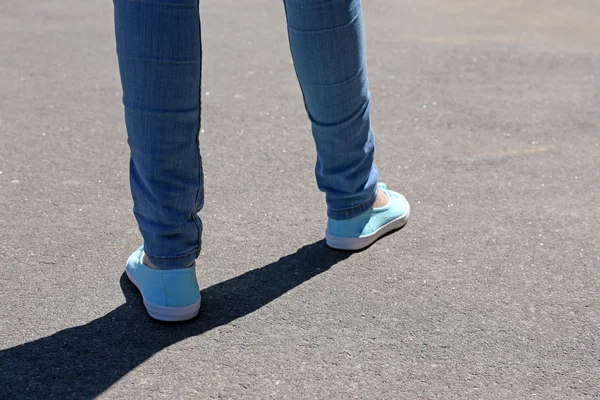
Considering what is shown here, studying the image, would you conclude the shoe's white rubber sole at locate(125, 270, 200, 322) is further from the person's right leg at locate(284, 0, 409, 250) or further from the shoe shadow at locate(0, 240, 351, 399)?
the person's right leg at locate(284, 0, 409, 250)

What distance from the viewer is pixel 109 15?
5.64 meters

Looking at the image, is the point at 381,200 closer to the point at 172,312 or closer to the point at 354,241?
the point at 354,241

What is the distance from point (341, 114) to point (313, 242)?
1.59 feet

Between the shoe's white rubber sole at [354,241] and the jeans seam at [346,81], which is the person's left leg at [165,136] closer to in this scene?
the jeans seam at [346,81]

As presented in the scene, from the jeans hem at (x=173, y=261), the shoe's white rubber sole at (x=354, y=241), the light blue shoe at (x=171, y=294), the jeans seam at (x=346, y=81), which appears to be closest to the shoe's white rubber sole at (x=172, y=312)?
the light blue shoe at (x=171, y=294)

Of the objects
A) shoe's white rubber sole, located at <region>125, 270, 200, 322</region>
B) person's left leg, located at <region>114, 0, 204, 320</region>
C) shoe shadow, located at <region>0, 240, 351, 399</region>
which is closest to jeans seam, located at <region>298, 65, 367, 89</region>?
person's left leg, located at <region>114, 0, 204, 320</region>

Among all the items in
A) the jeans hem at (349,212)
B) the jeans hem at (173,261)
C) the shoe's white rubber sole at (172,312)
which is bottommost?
the shoe's white rubber sole at (172,312)

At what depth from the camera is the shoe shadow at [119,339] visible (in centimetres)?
211

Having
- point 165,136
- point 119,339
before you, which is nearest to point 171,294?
point 119,339

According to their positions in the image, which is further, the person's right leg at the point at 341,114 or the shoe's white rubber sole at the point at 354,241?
the shoe's white rubber sole at the point at 354,241

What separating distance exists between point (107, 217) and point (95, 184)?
31 centimetres

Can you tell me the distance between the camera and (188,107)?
221 cm

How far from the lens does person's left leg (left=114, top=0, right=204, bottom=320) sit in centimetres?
212

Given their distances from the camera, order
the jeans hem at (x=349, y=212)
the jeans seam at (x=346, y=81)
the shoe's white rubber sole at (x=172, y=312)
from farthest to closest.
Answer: the jeans hem at (x=349, y=212) → the jeans seam at (x=346, y=81) → the shoe's white rubber sole at (x=172, y=312)
